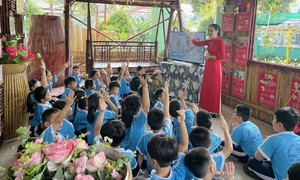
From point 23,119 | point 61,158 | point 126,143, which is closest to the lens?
point 61,158

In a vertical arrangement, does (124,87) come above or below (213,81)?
below

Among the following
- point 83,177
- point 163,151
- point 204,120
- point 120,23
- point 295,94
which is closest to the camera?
point 83,177

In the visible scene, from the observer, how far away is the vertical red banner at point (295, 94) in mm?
4020

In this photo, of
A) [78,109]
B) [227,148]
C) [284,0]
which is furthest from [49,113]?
[284,0]

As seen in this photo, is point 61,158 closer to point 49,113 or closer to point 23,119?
point 49,113

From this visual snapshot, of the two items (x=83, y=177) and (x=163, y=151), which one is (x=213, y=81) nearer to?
(x=163, y=151)

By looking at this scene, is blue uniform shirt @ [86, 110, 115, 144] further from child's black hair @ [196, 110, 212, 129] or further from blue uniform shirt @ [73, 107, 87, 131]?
child's black hair @ [196, 110, 212, 129]

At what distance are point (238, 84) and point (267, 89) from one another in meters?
0.75

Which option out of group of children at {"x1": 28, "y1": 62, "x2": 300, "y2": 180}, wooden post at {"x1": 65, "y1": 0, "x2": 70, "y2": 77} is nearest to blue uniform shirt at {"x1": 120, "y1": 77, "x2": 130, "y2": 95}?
group of children at {"x1": 28, "y1": 62, "x2": 300, "y2": 180}

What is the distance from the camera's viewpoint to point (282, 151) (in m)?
2.37

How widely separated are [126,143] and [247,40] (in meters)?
3.29

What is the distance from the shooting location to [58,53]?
5.74 meters

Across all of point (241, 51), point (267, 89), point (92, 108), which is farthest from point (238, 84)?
point (92, 108)

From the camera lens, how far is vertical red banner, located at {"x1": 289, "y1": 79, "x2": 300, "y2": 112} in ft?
13.2
